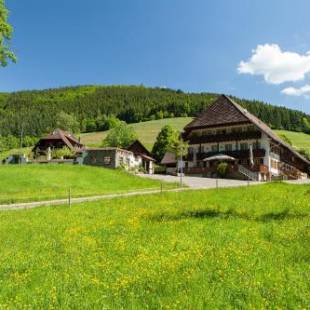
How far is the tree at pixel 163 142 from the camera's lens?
122825mm

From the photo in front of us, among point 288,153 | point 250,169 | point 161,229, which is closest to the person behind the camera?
point 161,229

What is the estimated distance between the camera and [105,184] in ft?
179

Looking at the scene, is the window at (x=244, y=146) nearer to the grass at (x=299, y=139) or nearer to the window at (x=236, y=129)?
the window at (x=236, y=129)

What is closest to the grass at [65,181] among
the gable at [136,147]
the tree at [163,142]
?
the gable at [136,147]

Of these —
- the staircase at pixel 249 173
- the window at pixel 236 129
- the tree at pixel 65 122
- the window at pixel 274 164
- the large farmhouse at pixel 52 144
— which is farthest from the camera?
the tree at pixel 65 122

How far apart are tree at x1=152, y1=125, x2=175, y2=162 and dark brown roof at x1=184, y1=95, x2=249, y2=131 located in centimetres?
3402

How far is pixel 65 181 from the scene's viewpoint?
2149 inches

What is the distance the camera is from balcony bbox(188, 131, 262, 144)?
79.2 meters

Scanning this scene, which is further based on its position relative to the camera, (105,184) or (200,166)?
(200,166)

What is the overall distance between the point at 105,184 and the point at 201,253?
135 feet

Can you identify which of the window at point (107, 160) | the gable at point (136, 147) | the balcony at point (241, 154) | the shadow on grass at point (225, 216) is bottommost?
the shadow on grass at point (225, 216)

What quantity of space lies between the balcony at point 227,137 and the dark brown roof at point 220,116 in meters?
2.12

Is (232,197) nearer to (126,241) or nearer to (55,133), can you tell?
(126,241)

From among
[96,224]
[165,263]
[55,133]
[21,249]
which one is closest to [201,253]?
[165,263]
